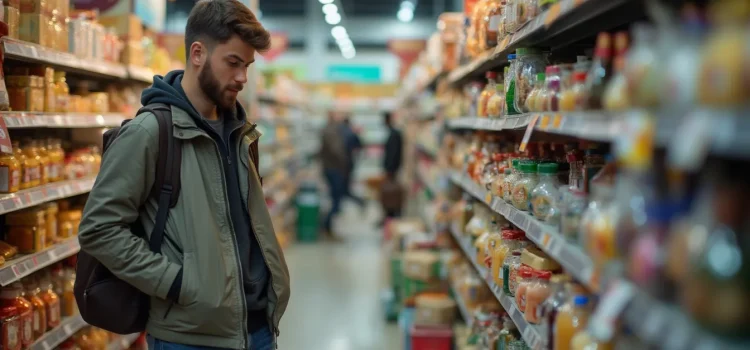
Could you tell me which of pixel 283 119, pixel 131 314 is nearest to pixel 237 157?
pixel 131 314

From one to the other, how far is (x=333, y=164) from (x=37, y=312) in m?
9.04

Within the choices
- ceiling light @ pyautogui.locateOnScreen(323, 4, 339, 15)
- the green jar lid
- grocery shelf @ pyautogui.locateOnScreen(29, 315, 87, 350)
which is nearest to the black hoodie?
the green jar lid

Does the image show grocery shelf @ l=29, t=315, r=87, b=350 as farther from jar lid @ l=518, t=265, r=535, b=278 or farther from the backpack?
jar lid @ l=518, t=265, r=535, b=278

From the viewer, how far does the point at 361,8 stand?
910 inches

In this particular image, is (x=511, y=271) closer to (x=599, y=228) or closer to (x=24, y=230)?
(x=599, y=228)

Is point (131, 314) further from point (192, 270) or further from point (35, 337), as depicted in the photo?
point (35, 337)

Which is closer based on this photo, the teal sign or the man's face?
the man's face

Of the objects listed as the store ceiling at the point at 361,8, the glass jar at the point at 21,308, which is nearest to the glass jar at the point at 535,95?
the glass jar at the point at 21,308

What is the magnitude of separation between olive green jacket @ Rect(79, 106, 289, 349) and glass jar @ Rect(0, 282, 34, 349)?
0.99m

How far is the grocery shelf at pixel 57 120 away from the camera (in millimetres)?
3123

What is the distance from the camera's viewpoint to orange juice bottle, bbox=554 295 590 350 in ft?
6.68

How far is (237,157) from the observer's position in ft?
8.75

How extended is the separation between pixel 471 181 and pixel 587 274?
8.63 feet

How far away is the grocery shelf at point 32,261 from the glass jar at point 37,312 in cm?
13
